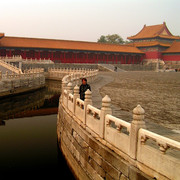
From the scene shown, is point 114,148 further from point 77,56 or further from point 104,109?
point 77,56

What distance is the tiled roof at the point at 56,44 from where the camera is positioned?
1724 inches

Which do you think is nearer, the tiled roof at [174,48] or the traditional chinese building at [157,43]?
the tiled roof at [174,48]

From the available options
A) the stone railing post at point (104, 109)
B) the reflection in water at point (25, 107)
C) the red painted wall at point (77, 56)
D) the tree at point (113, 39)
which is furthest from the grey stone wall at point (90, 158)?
the tree at point (113, 39)

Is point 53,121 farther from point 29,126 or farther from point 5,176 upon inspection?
point 5,176

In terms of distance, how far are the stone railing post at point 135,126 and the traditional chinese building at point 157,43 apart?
54.4 meters

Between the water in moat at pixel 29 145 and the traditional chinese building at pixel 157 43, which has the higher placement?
the traditional chinese building at pixel 157 43

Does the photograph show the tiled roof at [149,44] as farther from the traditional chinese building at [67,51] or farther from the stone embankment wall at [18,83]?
the stone embankment wall at [18,83]

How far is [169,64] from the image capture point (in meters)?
55.0

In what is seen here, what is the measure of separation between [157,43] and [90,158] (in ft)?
176

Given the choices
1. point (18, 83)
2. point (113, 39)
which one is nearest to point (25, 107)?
point (18, 83)

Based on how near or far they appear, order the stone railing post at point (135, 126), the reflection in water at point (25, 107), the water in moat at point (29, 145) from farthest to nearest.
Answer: the reflection in water at point (25, 107) → the water in moat at point (29, 145) → the stone railing post at point (135, 126)

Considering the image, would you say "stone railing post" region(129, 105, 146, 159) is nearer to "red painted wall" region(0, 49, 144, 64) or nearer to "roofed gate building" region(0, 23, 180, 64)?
"roofed gate building" region(0, 23, 180, 64)

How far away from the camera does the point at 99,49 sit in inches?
2009

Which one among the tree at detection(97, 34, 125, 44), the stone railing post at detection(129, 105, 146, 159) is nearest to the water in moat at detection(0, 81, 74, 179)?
the stone railing post at detection(129, 105, 146, 159)
